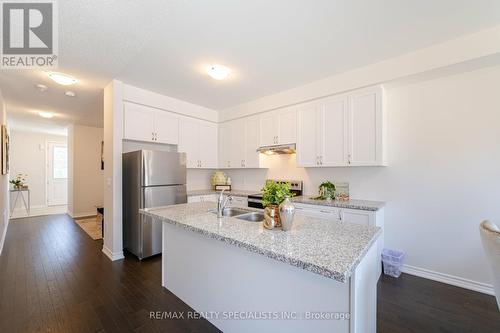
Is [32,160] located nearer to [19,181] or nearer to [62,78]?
[19,181]

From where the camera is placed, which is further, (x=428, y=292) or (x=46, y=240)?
(x=46, y=240)

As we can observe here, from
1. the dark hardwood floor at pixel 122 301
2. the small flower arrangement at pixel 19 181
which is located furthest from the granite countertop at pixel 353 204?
the small flower arrangement at pixel 19 181

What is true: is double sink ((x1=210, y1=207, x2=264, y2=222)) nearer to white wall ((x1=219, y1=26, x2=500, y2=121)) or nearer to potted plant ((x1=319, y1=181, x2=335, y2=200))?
potted plant ((x1=319, y1=181, x2=335, y2=200))

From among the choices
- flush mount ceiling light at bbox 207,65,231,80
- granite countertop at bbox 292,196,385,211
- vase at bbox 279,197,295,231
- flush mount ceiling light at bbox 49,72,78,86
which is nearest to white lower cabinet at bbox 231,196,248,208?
granite countertop at bbox 292,196,385,211

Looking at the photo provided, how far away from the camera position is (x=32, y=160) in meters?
7.21

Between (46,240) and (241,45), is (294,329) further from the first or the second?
(46,240)

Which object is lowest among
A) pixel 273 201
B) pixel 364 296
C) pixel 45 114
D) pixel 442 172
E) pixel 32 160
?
pixel 364 296

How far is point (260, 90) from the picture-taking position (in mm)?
3670

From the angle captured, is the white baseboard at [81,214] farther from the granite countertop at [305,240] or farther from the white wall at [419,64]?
the white wall at [419,64]

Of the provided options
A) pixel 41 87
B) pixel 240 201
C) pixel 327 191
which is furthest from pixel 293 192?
pixel 41 87

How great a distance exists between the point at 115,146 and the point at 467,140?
14.9ft

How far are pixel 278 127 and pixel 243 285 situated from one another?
2783 millimetres

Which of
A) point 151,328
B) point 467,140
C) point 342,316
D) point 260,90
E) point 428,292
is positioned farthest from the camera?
point 260,90

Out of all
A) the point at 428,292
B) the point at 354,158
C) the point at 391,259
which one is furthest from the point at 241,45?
the point at 428,292
